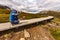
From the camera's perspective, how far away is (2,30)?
10.8m

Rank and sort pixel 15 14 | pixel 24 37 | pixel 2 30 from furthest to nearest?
pixel 15 14, pixel 24 37, pixel 2 30

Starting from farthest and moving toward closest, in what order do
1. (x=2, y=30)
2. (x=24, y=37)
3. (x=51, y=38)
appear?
(x=51, y=38) → (x=24, y=37) → (x=2, y=30)

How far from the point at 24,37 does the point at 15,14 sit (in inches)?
96.9

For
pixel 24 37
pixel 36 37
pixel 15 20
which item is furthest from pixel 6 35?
pixel 15 20

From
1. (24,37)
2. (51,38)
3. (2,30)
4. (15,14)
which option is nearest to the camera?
(2,30)

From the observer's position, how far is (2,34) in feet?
35.9

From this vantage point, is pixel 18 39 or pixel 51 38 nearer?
pixel 18 39

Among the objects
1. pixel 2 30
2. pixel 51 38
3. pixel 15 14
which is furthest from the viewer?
pixel 15 14

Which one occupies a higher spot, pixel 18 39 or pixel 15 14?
pixel 15 14

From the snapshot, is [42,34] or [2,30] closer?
[2,30]

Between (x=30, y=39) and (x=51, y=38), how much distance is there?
5.60 ft

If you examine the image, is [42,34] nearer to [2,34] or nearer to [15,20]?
[15,20]

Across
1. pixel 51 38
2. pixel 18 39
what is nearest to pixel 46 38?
pixel 51 38

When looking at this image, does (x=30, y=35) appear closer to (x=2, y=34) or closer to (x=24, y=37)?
(x=24, y=37)
